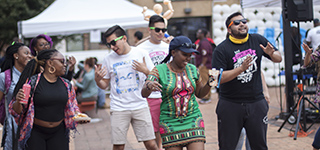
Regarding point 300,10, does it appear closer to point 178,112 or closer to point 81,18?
point 178,112

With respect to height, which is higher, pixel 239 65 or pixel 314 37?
pixel 314 37

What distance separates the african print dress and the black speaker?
4.63 meters

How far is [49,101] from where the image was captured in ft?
14.1

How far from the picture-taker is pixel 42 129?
4285mm

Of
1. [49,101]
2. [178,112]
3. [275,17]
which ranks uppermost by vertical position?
[275,17]

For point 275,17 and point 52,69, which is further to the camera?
point 275,17

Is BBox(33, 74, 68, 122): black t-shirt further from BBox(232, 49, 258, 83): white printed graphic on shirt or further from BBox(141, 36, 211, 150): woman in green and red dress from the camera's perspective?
BBox(232, 49, 258, 83): white printed graphic on shirt

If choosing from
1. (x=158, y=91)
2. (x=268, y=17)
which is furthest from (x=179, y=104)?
(x=268, y=17)

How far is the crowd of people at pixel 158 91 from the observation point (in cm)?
409

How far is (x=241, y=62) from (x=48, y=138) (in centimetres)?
230

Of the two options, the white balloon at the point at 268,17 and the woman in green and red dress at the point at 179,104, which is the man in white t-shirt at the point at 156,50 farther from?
the white balloon at the point at 268,17

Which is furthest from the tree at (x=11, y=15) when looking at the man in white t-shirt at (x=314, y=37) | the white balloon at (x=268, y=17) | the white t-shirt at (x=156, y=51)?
the white t-shirt at (x=156, y=51)

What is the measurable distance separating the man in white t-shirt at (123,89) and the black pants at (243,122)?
112 centimetres

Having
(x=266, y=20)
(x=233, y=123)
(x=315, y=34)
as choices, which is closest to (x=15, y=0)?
(x=266, y=20)
